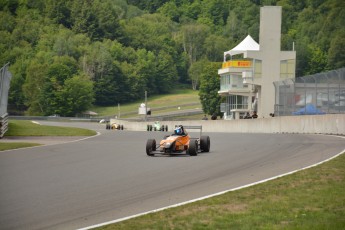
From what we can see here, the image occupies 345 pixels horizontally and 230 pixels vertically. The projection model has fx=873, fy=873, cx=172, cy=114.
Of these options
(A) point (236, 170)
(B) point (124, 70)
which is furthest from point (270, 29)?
(B) point (124, 70)

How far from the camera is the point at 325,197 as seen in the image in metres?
15.4

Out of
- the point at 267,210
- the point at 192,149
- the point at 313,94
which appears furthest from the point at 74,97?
the point at 267,210

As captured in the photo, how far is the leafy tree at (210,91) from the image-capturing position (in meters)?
140

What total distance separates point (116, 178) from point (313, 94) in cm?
2610

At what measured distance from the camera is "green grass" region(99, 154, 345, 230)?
1322cm

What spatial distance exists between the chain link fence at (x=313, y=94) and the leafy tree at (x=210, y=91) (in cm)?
8750

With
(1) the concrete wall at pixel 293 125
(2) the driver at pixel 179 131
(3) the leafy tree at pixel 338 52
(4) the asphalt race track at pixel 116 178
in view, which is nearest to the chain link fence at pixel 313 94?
(1) the concrete wall at pixel 293 125

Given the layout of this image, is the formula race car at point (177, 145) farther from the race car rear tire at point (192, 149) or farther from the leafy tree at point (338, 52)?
the leafy tree at point (338, 52)

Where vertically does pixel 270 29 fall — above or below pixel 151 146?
above

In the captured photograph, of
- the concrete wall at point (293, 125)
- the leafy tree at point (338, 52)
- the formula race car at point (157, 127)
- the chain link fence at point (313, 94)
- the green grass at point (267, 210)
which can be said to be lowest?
the green grass at point (267, 210)

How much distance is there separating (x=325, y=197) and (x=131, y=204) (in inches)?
135

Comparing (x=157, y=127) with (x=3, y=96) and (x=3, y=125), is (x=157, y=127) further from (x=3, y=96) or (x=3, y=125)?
(x=3, y=125)

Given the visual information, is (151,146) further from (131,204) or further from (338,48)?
(338,48)

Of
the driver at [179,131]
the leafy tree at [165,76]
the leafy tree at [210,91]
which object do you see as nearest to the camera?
the driver at [179,131]
